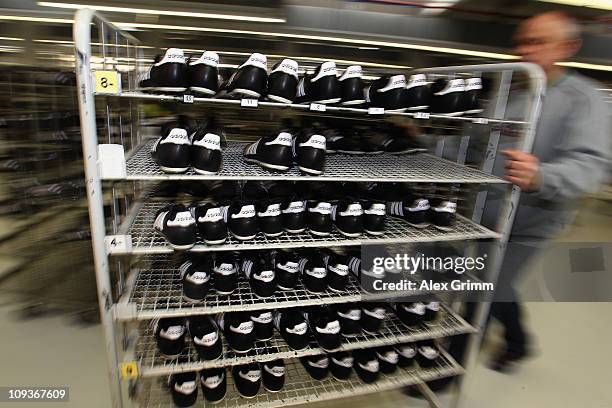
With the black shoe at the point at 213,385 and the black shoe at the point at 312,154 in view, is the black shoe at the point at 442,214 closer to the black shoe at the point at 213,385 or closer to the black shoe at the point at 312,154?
the black shoe at the point at 312,154

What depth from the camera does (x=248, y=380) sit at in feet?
4.63

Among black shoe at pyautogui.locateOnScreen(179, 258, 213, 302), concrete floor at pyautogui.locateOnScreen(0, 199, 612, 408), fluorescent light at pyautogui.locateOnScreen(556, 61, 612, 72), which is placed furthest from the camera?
fluorescent light at pyautogui.locateOnScreen(556, 61, 612, 72)

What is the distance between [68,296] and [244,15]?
2.19 m

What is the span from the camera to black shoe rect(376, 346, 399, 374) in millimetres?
1579

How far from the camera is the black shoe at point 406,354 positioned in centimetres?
162

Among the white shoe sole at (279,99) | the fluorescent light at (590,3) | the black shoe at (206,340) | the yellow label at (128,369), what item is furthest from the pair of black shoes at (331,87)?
the fluorescent light at (590,3)

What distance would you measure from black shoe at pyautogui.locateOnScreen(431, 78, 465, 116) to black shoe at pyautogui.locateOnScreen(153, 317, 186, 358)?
1358 mm

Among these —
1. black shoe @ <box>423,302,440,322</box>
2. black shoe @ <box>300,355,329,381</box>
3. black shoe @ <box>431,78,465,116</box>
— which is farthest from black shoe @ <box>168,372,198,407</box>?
black shoe @ <box>431,78,465,116</box>

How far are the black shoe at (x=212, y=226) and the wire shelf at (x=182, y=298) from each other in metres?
0.27

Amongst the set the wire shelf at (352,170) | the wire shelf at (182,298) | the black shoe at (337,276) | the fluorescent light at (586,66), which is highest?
the fluorescent light at (586,66)

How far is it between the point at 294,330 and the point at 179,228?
67 cm

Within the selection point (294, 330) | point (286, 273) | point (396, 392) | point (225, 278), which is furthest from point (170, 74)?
point (396, 392)

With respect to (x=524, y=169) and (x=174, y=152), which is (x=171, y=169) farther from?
(x=524, y=169)

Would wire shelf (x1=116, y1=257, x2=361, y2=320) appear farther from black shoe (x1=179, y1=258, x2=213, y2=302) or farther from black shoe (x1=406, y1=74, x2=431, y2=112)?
black shoe (x1=406, y1=74, x2=431, y2=112)
